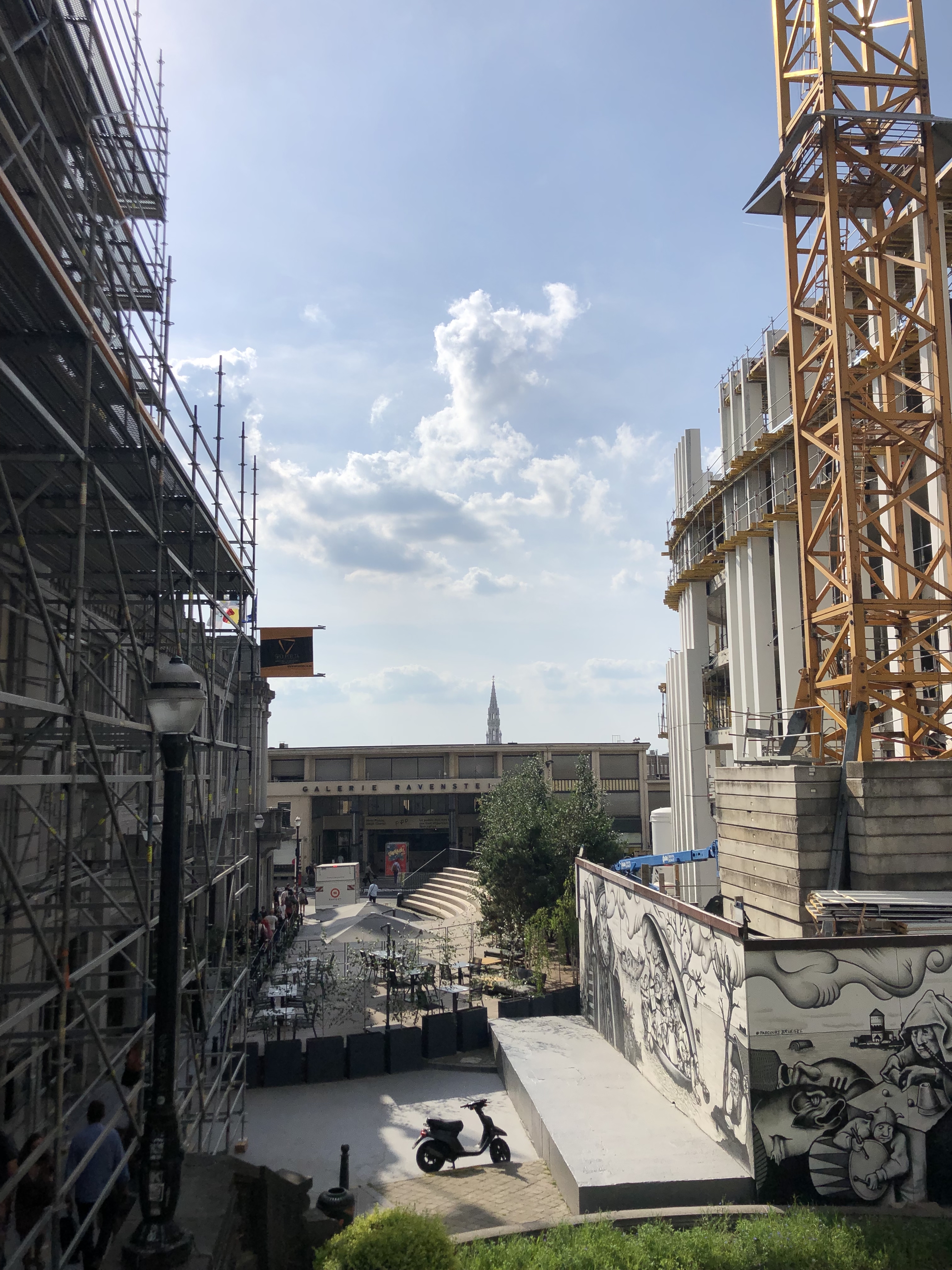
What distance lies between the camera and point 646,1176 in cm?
968

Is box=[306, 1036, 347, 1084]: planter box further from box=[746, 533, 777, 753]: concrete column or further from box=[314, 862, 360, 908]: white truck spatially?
box=[314, 862, 360, 908]: white truck

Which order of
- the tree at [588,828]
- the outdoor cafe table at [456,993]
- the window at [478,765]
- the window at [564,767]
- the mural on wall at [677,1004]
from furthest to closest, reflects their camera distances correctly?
the window at [564,767] → the window at [478,765] → the tree at [588,828] → the outdoor cafe table at [456,993] → the mural on wall at [677,1004]

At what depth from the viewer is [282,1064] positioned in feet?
48.8

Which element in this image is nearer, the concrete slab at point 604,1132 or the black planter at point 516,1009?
the concrete slab at point 604,1132

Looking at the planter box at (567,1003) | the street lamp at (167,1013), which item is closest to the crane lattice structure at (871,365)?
the planter box at (567,1003)

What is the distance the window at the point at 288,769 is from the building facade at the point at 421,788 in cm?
5

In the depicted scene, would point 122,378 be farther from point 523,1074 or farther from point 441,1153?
point 523,1074

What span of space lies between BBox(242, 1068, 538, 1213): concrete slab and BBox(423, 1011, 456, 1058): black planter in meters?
0.49

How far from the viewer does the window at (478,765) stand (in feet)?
180

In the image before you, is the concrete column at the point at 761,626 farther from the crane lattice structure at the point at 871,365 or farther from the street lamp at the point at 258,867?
the street lamp at the point at 258,867

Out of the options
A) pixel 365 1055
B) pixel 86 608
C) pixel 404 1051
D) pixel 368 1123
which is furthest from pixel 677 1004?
pixel 86 608

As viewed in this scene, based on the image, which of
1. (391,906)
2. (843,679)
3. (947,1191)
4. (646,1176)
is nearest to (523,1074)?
(646,1176)

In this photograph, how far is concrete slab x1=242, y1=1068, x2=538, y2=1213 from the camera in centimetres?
1150

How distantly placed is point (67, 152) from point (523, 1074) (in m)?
15.2
